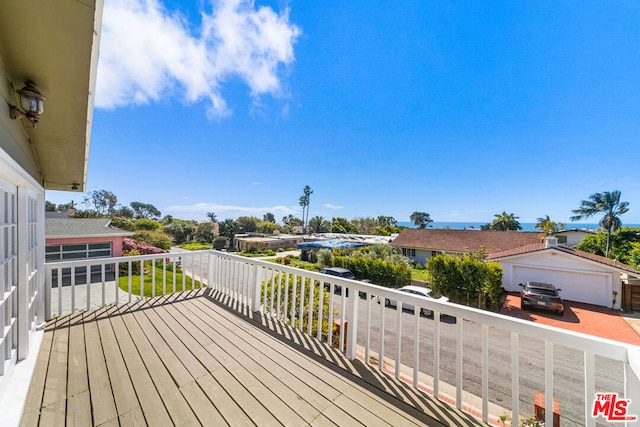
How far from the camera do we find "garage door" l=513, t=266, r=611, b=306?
35.9 feet

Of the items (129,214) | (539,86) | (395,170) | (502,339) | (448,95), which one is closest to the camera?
(502,339)

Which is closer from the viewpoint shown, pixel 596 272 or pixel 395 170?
pixel 596 272

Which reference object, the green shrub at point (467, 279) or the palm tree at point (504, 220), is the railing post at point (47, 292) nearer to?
the green shrub at point (467, 279)

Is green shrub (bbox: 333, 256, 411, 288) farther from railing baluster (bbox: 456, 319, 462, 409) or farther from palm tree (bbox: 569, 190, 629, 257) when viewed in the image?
palm tree (bbox: 569, 190, 629, 257)

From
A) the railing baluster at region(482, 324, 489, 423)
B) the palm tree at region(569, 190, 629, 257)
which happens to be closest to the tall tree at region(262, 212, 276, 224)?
the palm tree at region(569, 190, 629, 257)

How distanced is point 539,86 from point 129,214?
183ft

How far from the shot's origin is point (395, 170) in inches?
1062

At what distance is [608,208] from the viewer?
25.5 m

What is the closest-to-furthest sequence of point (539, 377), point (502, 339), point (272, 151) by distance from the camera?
point (539, 377) < point (502, 339) < point (272, 151)

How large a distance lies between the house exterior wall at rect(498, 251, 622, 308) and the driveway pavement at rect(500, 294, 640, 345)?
0.49 meters

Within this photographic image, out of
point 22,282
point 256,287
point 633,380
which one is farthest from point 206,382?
point 633,380

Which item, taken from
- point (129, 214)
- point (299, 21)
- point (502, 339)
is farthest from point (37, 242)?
point (129, 214)

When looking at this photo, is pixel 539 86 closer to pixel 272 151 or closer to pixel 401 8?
pixel 401 8

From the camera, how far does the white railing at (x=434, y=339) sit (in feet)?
4.45
